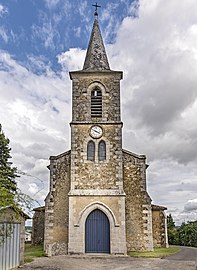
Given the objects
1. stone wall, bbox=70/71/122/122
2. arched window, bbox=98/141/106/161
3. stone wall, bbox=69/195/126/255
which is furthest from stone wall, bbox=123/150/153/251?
stone wall, bbox=70/71/122/122

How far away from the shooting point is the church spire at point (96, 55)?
970 inches

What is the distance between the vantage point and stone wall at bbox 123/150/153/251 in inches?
863

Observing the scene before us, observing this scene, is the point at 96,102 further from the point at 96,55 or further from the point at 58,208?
the point at 58,208

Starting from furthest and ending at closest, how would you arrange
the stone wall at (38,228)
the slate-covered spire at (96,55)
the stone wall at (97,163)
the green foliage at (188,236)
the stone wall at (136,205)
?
1. the green foliage at (188,236)
2. the stone wall at (38,228)
3. the slate-covered spire at (96,55)
4. the stone wall at (136,205)
5. the stone wall at (97,163)

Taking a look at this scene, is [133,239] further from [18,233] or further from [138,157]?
[18,233]

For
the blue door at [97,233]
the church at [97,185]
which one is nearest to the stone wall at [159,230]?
the church at [97,185]

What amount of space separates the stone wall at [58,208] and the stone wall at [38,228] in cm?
472

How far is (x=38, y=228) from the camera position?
26.5 meters

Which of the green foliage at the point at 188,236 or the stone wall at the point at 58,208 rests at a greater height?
the stone wall at the point at 58,208

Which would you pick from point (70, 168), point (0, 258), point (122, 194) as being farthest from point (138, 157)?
point (0, 258)

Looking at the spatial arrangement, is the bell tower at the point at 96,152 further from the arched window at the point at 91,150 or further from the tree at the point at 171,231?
the tree at the point at 171,231

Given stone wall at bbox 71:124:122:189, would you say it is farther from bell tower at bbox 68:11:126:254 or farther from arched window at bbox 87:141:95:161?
arched window at bbox 87:141:95:161

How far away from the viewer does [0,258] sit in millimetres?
13148

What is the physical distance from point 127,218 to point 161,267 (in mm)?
7135
